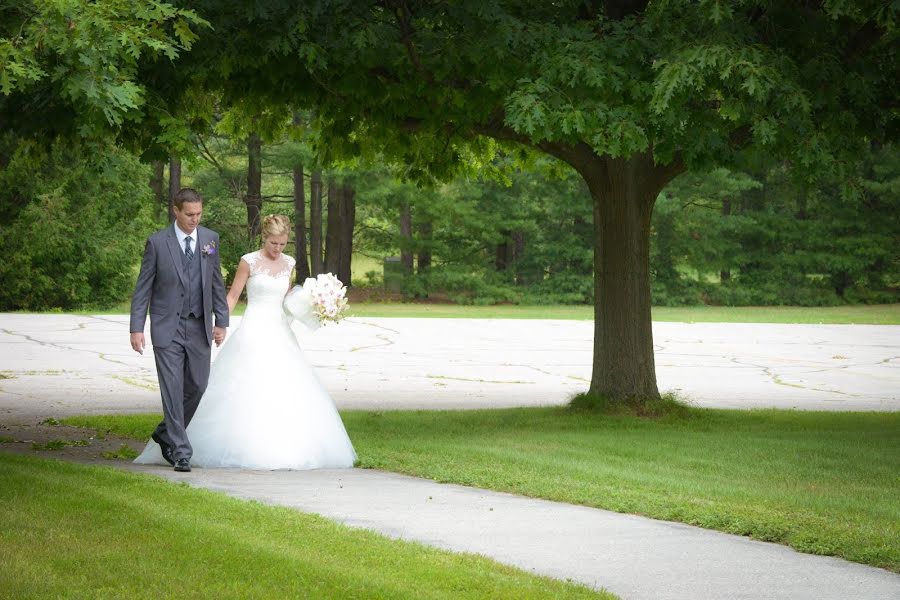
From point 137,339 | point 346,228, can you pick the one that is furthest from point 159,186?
point 137,339

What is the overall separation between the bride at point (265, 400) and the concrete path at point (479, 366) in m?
4.16

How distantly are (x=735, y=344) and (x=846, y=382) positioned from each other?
7.30 meters

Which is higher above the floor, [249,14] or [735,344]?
[249,14]

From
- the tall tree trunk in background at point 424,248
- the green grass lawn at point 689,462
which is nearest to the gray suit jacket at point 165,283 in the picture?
the green grass lawn at point 689,462

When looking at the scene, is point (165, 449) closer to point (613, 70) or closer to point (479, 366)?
point (613, 70)

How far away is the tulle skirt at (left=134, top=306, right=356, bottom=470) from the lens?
10.2 metres

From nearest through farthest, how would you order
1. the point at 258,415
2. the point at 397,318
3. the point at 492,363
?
1. the point at 258,415
2. the point at 492,363
3. the point at 397,318

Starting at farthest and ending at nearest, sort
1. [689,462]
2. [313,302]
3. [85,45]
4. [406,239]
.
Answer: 1. [406,239]
2. [689,462]
3. [313,302]
4. [85,45]

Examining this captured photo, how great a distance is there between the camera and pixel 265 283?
1070cm

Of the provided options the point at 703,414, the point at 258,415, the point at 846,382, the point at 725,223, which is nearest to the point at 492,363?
the point at 846,382

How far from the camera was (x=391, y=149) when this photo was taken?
14664mm

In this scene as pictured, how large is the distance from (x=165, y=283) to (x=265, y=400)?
1.32 meters

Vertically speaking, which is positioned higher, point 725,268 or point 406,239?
point 406,239

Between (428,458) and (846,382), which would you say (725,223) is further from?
A: (428,458)
